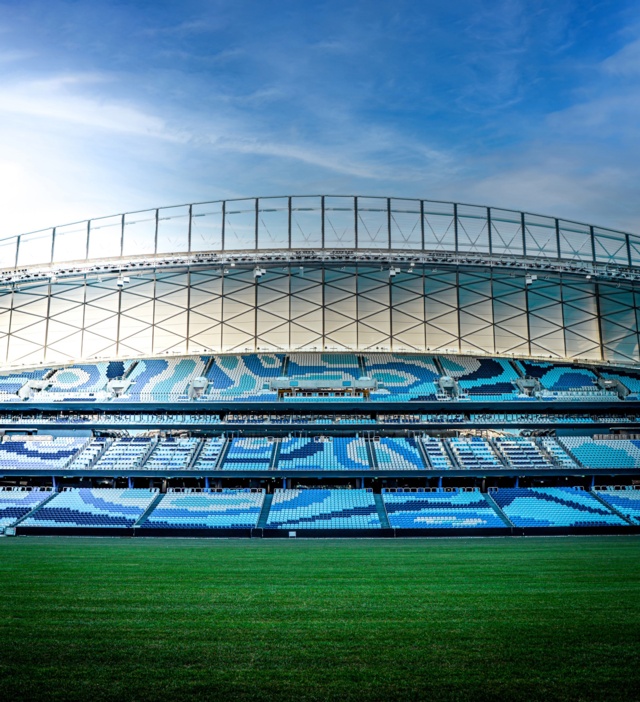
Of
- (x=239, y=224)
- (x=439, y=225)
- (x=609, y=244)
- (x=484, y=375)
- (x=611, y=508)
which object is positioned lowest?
(x=611, y=508)

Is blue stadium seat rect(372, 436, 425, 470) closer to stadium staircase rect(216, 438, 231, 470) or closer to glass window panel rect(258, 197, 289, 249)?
stadium staircase rect(216, 438, 231, 470)

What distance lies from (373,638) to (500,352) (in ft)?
129

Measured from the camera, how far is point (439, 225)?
151 ft

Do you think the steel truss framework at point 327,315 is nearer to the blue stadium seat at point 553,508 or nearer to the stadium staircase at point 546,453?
the stadium staircase at point 546,453

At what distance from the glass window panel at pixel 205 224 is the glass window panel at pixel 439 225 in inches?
569

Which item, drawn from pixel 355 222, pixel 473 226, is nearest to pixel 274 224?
pixel 355 222

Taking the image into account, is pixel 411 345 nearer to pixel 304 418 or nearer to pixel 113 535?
pixel 304 418

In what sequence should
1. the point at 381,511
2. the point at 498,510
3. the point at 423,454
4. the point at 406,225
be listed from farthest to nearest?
the point at 406,225 < the point at 423,454 < the point at 381,511 < the point at 498,510

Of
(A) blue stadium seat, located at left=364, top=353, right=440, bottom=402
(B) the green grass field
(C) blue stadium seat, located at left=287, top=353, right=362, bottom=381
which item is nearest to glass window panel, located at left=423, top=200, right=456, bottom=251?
(A) blue stadium seat, located at left=364, top=353, right=440, bottom=402

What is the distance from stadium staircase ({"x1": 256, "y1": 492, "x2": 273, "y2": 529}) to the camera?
3567 centimetres

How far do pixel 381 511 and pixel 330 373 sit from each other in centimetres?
1236

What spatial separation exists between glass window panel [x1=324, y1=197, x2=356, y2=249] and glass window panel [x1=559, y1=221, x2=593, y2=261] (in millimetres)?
14758

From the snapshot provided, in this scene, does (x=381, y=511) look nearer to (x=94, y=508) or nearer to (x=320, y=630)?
(x=94, y=508)

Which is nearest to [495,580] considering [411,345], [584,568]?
[584,568]
